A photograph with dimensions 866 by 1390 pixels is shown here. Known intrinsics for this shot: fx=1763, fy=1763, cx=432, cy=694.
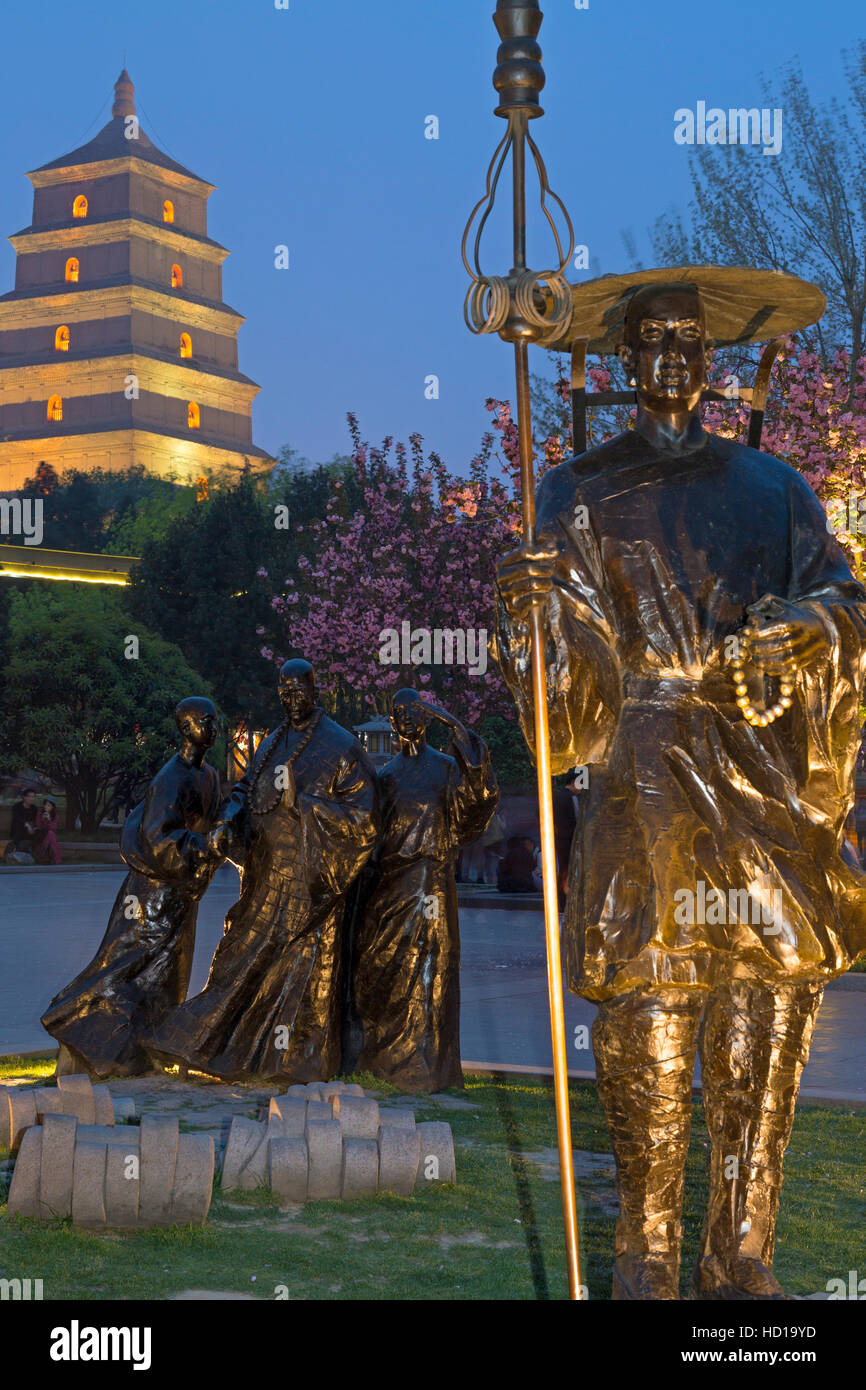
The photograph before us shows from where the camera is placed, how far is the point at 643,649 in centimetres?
396

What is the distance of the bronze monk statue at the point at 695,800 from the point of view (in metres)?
3.79

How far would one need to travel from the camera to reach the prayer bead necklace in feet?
12.1

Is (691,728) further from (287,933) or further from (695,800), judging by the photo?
(287,933)

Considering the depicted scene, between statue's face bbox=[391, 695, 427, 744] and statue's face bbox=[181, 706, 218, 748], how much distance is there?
926mm

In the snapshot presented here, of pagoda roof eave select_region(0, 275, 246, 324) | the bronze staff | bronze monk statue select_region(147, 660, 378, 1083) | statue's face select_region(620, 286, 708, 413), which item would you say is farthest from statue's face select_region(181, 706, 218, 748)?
pagoda roof eave select_region(0, 275, 246, 324)

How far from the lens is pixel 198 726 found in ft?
28.3

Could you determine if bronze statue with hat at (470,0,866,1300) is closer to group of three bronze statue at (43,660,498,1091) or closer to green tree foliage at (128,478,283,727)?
group of three bronze statue at (43,660,498,1091)

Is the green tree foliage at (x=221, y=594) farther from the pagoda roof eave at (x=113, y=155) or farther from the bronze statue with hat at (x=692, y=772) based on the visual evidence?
the pagoda roof eave at (x=113, y=155)

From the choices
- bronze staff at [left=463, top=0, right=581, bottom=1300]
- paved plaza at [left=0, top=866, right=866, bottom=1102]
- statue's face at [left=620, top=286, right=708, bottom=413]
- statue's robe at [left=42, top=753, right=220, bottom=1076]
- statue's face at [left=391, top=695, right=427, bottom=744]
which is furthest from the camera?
paved plaza at [left=0, top=866, right=866, bottom=1102]

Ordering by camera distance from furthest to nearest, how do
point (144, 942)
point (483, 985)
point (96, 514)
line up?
point (96, 514)
point (483, 985)
point (144, 942)

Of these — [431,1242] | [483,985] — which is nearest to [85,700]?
[483,985]

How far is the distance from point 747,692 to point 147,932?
560 centimetres
